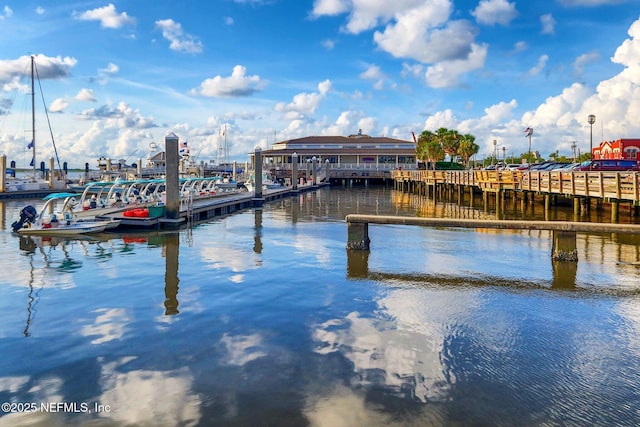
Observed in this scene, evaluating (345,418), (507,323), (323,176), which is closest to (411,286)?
(507,323)

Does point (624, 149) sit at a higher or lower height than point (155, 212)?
higher

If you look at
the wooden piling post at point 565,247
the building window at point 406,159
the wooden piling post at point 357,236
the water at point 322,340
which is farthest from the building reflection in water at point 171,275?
the building window at point 406,159

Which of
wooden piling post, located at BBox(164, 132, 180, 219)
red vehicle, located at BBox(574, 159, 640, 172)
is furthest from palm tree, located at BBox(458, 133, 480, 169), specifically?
wooden piling post, located at BBox(164, 132, 180, 219)

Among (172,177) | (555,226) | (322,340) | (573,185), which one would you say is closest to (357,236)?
(555,226)

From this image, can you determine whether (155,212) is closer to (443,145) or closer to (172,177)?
(172,177)

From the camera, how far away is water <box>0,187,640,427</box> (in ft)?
20.4

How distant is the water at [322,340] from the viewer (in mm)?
6223

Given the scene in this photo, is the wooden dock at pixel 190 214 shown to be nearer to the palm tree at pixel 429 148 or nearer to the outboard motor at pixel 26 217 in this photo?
the outboard motor at pixel 26 217

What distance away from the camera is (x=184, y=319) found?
9766 millimetres

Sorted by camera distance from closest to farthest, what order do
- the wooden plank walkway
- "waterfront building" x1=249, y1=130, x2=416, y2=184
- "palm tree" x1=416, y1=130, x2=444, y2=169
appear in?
the wooden plank walkway
"palm tree" x1=416, y1=130, x2=444, y2=169
"waterfront building" x1=249, y1=130, x2=416, y2=184

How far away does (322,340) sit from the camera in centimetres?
Answer: 852

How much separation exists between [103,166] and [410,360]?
92.6 metres

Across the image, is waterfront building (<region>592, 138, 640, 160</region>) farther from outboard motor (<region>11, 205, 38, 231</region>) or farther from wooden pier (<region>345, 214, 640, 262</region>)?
outboard motor (<region>11, 205, 38, 231</region>)

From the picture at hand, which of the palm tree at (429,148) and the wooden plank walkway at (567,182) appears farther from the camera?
the palm tree at (429,148)
